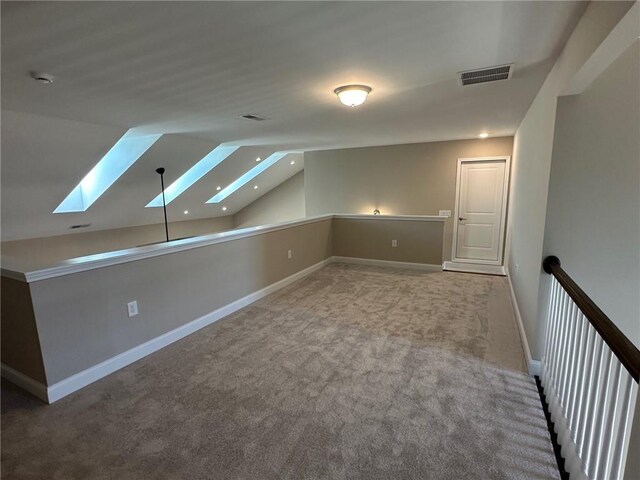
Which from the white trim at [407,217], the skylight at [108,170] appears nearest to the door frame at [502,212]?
the white trim at [407,217]

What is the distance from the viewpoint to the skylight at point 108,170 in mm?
4609

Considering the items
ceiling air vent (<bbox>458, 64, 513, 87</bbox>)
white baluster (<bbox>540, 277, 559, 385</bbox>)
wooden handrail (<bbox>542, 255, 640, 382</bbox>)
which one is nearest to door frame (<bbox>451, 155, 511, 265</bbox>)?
ceiling air vent (<bbox>458, 64, 513, 87</bbox>)

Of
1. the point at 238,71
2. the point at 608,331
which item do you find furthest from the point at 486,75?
the point at 608,331

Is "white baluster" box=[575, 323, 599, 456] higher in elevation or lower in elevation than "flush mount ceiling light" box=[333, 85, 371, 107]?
lower

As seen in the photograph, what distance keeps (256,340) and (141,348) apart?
92cm

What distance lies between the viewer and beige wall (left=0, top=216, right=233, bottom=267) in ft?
16.9

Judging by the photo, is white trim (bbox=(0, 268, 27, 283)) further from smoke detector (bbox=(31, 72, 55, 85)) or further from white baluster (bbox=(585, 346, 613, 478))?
white baluster (bbox=(585, 346, 613, 478))

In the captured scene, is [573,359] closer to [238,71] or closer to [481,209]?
[238,71]

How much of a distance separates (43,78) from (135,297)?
170 centimetres

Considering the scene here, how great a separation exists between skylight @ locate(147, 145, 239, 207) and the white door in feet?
14.3

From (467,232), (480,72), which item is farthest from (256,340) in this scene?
(467,232)

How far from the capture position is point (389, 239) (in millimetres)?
5363

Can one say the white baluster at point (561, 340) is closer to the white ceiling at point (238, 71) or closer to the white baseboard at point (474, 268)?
the white ceiling at point (238, 71)

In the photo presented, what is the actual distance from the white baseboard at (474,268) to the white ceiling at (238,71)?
219cm
